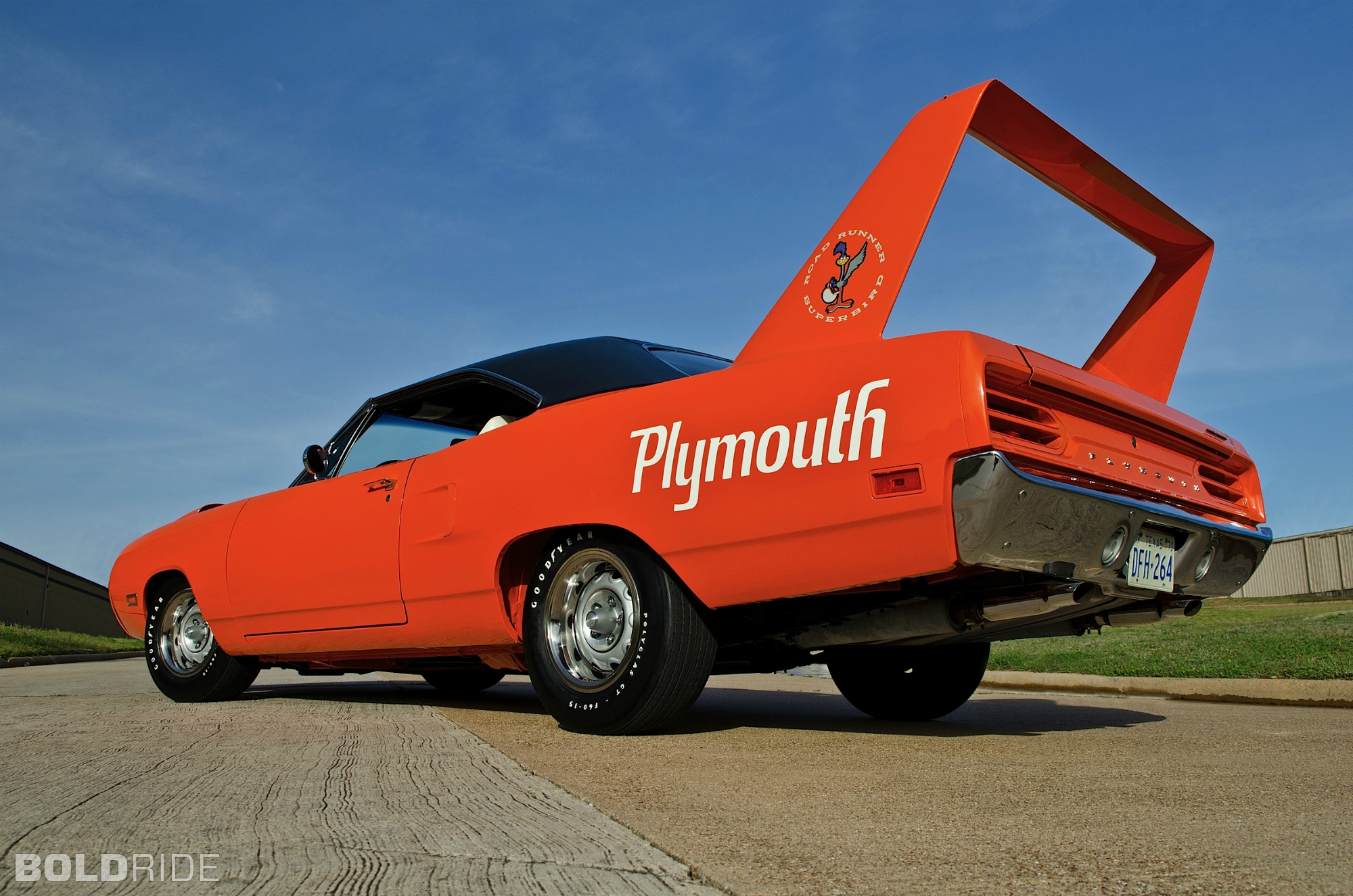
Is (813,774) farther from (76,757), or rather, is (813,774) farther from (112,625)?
(112,625)

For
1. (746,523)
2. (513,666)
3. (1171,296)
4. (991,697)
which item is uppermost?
(1171,296)

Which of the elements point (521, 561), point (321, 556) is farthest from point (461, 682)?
point (521, 561)

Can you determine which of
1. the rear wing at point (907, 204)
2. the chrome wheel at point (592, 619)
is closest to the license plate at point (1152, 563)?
the rear wing at point (907, 204)

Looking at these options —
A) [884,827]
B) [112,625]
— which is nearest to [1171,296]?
[884,827]

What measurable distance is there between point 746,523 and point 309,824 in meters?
1.55

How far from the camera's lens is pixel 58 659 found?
43.2 feet

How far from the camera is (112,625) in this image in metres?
26.0

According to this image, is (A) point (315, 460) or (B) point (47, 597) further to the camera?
(B) point (47, 597)

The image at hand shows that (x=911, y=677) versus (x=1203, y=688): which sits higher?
(x=911, y=677)

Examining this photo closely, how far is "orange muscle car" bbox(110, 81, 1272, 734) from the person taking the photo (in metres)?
2.95

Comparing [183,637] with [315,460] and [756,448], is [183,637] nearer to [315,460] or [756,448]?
[315,460]

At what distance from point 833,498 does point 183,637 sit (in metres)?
4.69

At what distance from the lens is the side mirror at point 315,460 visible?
544cm

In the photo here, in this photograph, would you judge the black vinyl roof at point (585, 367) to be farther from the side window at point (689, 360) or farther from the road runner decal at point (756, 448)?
the road runner decal at point (756, 448)
